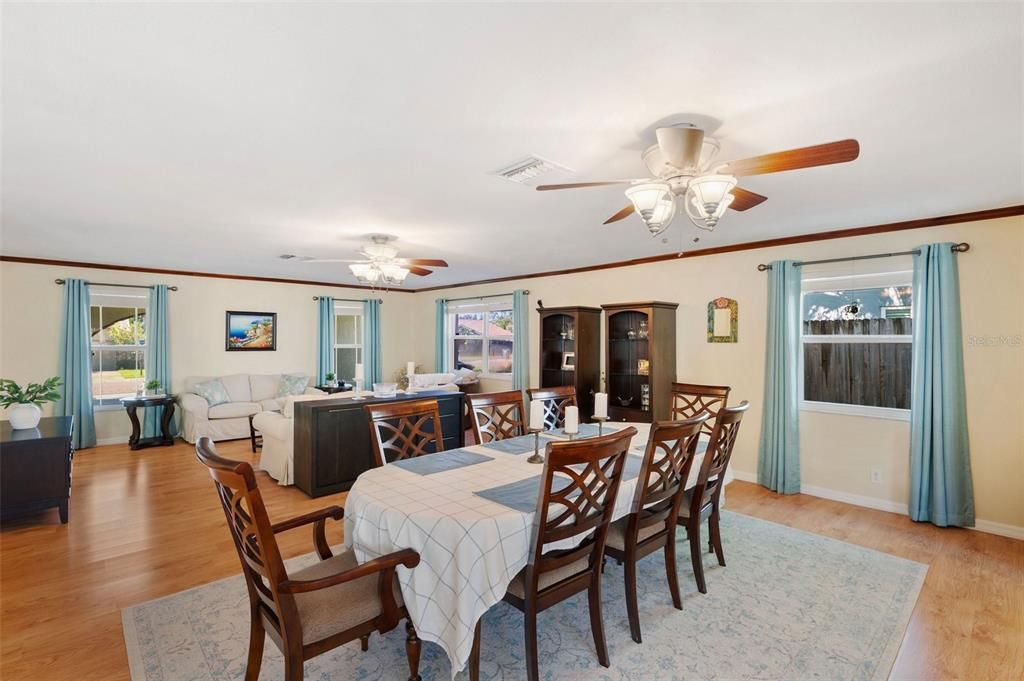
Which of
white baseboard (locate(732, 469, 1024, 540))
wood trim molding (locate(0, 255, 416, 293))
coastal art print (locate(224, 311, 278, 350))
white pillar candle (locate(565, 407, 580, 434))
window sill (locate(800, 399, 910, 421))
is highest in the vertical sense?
wood trim molding (locate(0, 255, 416, 293))

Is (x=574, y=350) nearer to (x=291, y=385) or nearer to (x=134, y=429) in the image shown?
(x=291, y=385)

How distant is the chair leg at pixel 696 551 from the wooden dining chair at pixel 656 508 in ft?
0.58

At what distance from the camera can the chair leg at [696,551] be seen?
2662mm

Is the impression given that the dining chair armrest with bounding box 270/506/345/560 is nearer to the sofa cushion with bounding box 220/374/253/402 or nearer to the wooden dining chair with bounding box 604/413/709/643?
the wooden dining chair with bounding box 604/413/709/643

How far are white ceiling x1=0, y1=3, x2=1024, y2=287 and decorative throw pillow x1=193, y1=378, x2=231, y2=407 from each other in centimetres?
354

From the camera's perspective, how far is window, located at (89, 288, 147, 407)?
638cm

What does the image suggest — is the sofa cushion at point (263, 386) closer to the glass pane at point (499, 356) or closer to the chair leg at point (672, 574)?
the glass pane at point (499, 356)

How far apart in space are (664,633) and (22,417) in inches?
195

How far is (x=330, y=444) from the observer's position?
4.37 meters

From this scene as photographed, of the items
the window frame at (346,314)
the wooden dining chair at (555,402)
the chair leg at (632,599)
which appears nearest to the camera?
the chair leg at (632,599)

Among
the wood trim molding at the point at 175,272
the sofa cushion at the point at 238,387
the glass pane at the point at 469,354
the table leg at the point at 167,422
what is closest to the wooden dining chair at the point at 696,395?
the glass pane at the point at 469,354

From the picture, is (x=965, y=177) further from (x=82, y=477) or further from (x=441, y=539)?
(x=82, y=477)

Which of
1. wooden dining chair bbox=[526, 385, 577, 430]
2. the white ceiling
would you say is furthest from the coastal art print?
wooden dining chair bbox=[526, 385, 577, 430]

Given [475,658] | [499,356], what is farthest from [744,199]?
[499,356]
